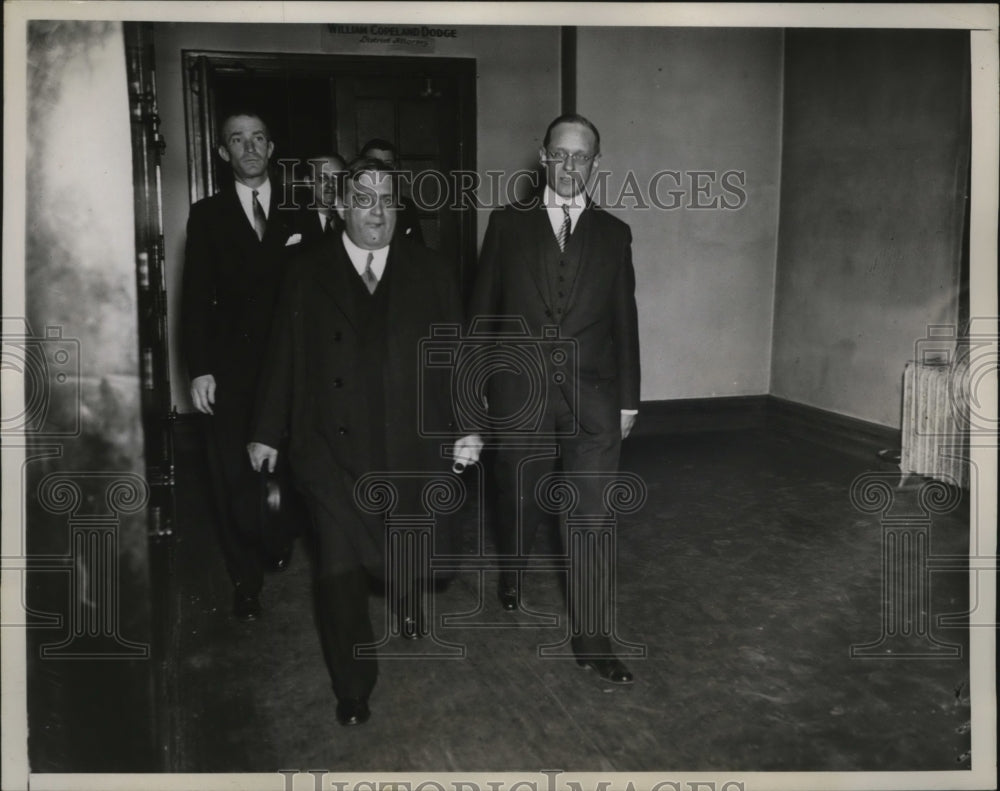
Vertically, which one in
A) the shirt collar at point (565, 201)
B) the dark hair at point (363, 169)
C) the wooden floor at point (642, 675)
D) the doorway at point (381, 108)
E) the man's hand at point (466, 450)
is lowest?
the wooden floor at point (642, 675)

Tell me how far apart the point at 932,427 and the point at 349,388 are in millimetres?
4487

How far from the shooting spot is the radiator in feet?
18.8

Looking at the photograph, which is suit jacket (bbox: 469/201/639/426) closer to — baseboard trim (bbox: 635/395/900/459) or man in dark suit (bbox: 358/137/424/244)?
man in dark suit (bbox: 358/137/424/244)

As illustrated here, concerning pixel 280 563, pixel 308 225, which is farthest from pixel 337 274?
pixel 280 563

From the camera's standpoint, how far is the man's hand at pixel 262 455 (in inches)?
117

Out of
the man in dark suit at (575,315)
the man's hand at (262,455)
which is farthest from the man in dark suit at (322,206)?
the man's hand at (262,455)

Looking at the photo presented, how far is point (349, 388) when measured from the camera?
2916mm

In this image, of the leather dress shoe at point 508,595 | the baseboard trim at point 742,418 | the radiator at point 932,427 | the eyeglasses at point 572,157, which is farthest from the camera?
the baseboard trim at point 742,418

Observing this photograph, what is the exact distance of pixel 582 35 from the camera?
712 cm

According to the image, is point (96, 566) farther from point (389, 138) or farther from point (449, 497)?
point (389, 138)

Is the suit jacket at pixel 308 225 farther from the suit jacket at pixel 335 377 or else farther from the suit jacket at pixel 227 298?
the suit jacket at pixel 335 377

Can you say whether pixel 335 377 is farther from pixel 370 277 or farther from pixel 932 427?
pixel 932 427

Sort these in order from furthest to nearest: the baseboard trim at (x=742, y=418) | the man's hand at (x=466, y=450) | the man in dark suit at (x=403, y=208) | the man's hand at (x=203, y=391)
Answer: the baseboard trim at (x=742, y=418) → the man in dark suit at (x=403, y=208) → the man's hand at (x=203, y=391) → the man's hand at (x=466, y=450)

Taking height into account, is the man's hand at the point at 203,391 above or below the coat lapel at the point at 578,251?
below
